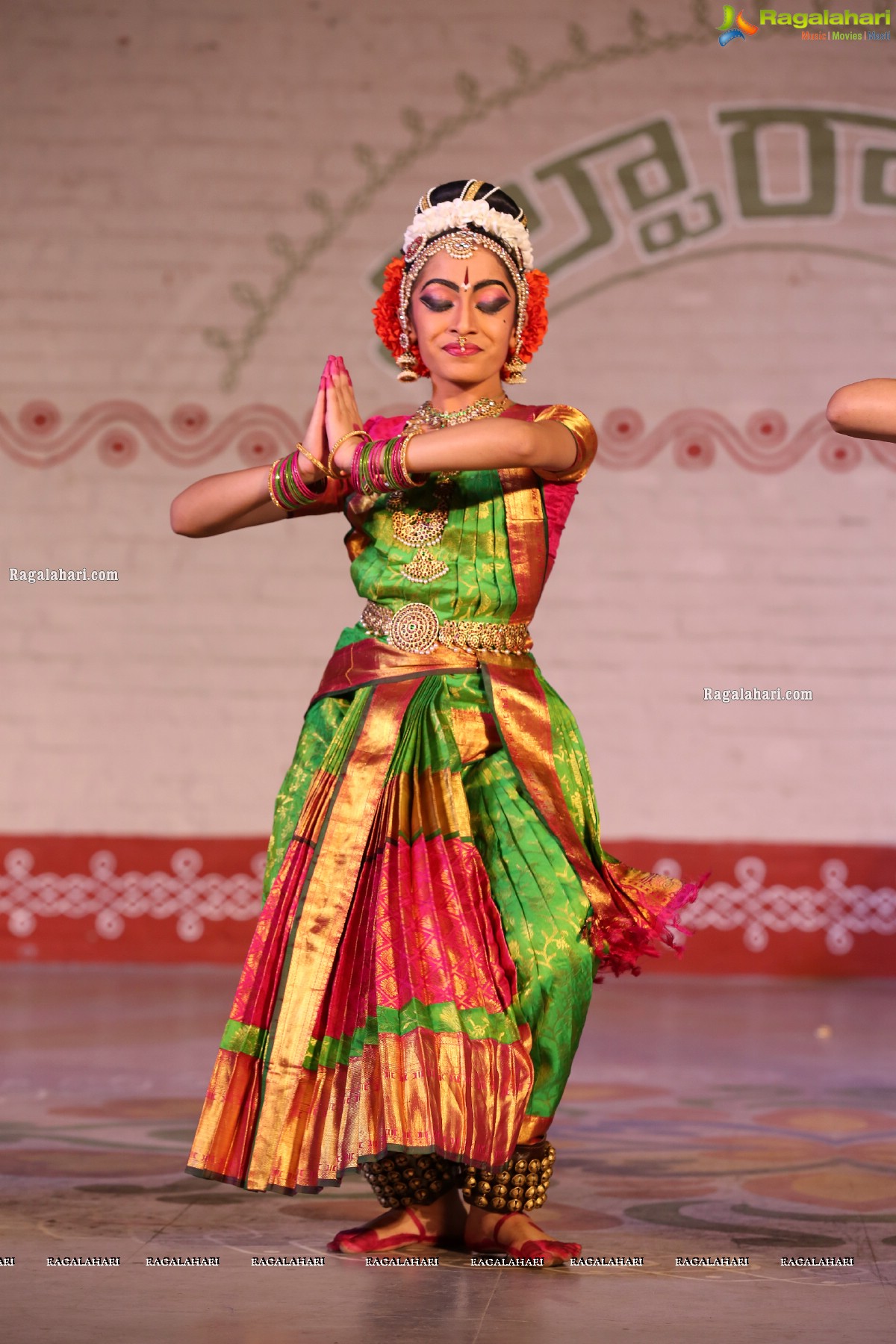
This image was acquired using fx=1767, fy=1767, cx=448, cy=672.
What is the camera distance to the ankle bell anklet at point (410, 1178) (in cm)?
244

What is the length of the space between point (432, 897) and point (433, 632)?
40cm

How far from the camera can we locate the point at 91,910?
581 centimetres

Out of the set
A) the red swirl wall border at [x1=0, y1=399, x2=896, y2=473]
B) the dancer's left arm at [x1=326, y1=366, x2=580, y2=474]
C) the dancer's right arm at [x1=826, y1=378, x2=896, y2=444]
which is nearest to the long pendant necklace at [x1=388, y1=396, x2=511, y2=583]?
the dancer's left arm at [x1=326, y1=366, x2=580, y2=474]

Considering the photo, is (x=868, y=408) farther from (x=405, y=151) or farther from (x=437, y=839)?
(x=405, y=151)

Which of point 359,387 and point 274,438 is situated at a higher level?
point 359,387

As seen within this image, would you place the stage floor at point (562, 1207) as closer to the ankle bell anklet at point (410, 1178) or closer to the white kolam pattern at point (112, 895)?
the ankle bell anklet at point (410, 1178)

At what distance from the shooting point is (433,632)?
256 centimetres

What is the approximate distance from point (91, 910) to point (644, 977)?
5.98ft

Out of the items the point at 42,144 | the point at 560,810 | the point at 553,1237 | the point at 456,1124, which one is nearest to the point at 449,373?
the point at 560,810

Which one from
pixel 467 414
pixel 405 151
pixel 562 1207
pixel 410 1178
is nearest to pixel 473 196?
pixel 467 414

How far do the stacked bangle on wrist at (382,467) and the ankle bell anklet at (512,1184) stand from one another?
92 cm

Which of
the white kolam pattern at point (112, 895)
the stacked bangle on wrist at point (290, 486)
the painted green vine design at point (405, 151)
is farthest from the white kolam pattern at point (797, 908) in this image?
the stacked bangle on wrist at point (290, 486)

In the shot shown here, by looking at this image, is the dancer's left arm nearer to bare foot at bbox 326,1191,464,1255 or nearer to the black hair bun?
the black hair bun

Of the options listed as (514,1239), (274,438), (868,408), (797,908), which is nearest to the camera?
(868,408)
